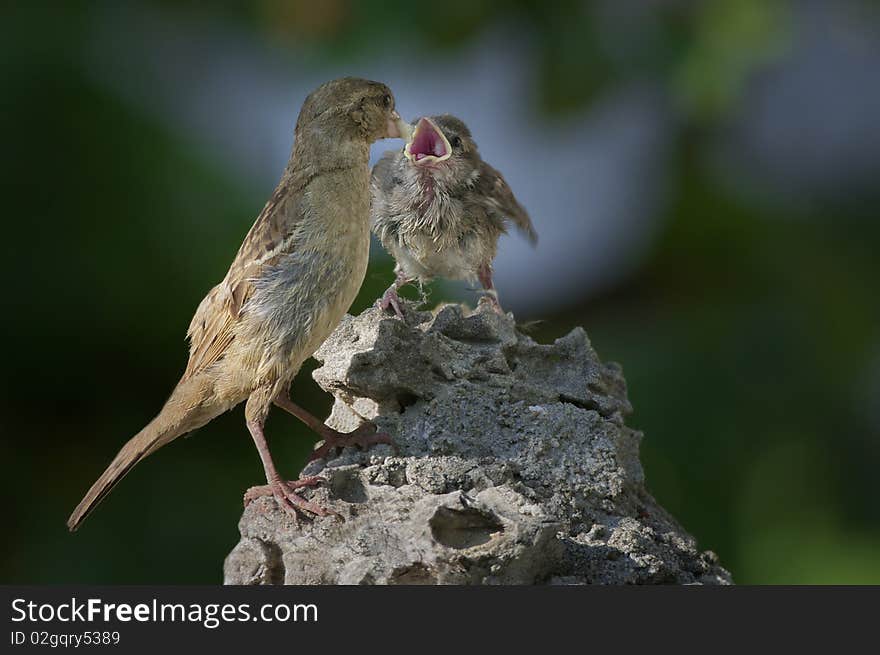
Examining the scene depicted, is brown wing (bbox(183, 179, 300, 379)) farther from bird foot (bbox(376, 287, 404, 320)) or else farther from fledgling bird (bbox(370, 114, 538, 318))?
fledgling bird (bbox(370, 114, 538, 318))

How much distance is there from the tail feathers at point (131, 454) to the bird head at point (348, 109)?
1.04m

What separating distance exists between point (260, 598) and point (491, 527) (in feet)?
2.00

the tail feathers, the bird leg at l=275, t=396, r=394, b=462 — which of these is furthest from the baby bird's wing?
the tail feathers

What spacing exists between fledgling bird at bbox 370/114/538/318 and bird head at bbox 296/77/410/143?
32 centimetres

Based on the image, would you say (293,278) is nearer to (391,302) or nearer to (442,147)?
(391,302)

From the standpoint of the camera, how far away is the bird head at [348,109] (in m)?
3.40

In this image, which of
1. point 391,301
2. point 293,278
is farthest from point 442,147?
point 293,278

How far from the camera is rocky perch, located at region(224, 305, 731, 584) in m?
2.69

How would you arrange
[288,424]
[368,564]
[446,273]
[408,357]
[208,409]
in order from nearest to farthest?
[368,564] → [408,357] → [208,409] → [446,273] → [288,424]

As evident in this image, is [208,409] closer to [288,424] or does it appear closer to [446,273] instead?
[446,273]

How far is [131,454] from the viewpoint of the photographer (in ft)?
11.3

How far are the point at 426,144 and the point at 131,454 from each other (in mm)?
1464

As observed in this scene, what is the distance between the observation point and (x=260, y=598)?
8.89ft

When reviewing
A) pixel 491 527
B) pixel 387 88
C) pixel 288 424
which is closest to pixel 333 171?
pixel 387 88
